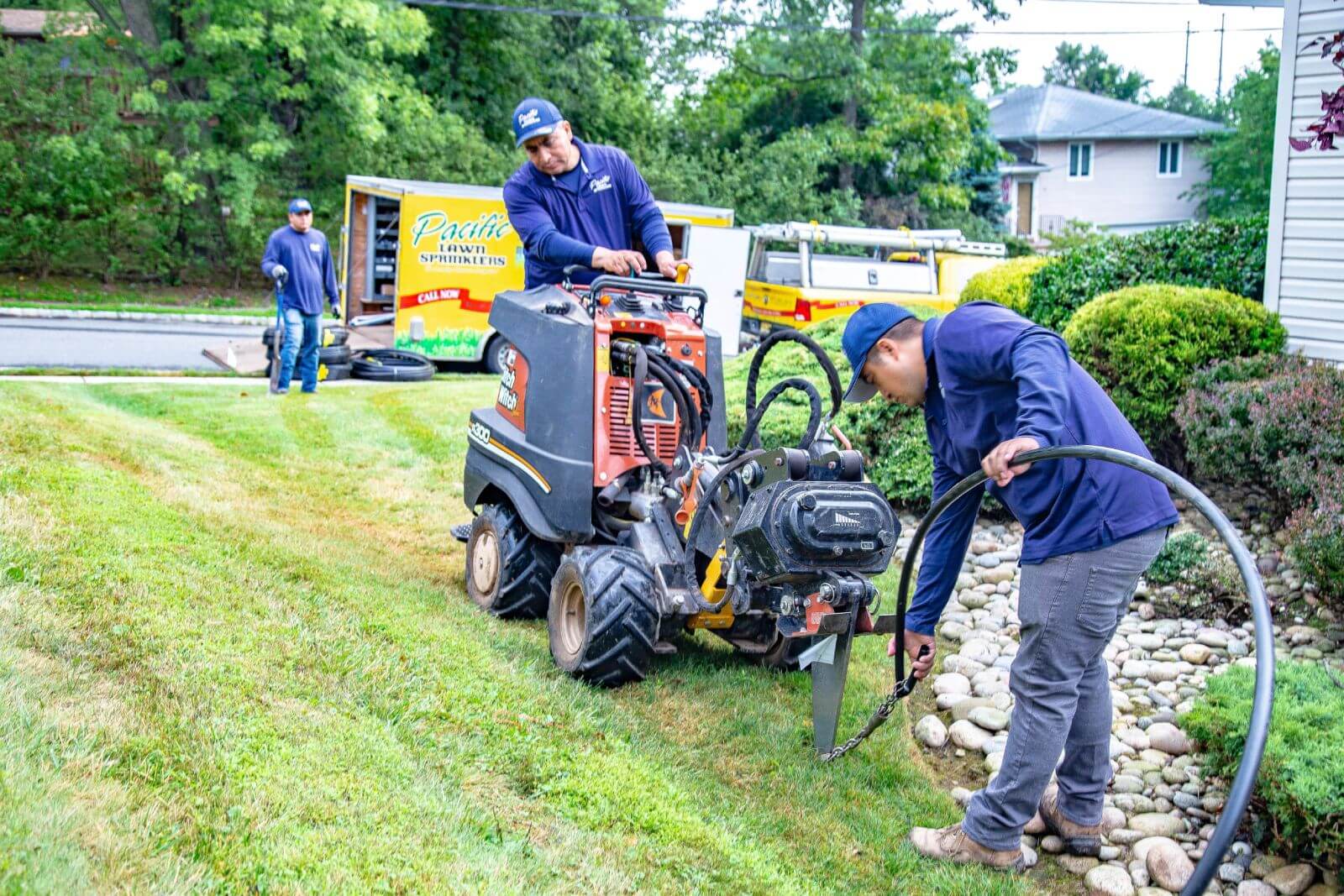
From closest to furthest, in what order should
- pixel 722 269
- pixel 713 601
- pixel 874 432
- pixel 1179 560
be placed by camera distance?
pixel 713 601, pixel 1179 560, pixel 874 432, pixel 722 269

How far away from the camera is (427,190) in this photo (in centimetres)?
1577

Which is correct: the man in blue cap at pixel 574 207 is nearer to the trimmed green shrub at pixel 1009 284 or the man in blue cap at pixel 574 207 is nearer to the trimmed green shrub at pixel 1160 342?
the trimmed green shrub at pixel 1160 342

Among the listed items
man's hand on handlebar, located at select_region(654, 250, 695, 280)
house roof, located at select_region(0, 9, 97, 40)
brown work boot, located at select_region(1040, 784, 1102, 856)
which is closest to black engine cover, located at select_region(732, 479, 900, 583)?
brown work boot, located at select_region(1040, 784, 1102, 856)

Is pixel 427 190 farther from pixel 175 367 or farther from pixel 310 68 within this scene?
pixel 310 68

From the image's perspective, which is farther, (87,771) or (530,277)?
(530,277)

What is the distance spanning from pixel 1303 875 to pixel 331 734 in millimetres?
2959

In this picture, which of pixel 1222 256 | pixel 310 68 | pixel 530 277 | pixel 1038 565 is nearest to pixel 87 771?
pixel 1038 565

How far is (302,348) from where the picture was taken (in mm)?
12172

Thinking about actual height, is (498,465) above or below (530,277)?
below

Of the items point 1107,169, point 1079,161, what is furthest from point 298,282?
point 1107,169

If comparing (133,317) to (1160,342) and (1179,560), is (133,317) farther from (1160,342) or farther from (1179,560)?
(1179,560)

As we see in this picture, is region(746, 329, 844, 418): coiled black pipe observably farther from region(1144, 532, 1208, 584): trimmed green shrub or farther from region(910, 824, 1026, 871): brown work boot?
region(1144, 532, 1208, 584): trimmed green shrub

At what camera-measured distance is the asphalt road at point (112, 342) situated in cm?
1434

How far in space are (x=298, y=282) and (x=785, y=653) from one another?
26.6 feet
